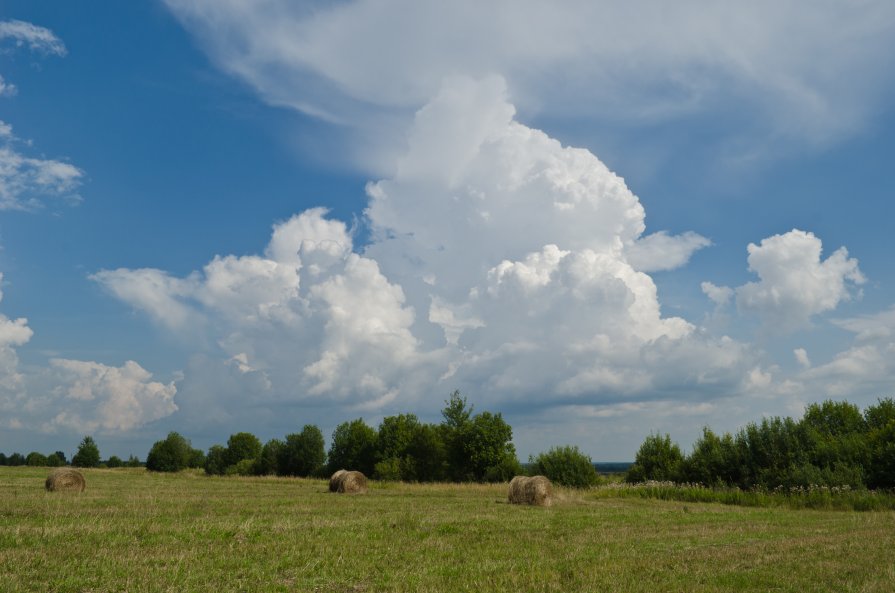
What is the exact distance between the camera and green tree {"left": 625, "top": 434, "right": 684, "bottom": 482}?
51.1 metres

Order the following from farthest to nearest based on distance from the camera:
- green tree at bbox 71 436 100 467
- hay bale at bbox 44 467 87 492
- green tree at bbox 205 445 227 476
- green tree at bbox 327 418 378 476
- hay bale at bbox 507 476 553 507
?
→ green tree at bbox 71 436 100 467 < green tree at bbox 205 445 227 476 < green tree at bbox 327 418 378 476 < hay bale at bbox 44 467 87 492 < hay bale at bbox 507 476 553 507

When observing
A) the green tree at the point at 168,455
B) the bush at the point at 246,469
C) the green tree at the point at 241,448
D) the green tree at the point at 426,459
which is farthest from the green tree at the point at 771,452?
the green tree at the point at 168,455

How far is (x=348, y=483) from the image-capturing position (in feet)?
126

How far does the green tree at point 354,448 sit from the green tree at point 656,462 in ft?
113

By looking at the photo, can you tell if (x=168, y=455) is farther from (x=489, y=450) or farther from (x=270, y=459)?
(x=489, y=450)

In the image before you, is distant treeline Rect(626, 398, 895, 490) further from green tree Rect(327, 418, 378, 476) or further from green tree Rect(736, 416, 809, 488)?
green tree Rect(327, 418, 378, 476)

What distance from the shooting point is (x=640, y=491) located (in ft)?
143

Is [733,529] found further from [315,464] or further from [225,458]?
[225,458]

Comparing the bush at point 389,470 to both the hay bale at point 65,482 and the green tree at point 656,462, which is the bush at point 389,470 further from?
the hay bale at point 65,482

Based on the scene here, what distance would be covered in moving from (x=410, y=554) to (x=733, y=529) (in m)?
12.6

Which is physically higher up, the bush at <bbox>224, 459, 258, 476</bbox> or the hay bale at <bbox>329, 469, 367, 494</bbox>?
the hay bale at <bbox>329, 469, 367, 494</bbox>

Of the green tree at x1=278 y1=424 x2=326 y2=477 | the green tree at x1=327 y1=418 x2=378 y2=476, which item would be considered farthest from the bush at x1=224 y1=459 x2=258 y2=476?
the green tree at x1=327 y1=418 x2=378 y2=476

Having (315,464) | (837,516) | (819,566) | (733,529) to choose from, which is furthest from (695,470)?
(315,464)

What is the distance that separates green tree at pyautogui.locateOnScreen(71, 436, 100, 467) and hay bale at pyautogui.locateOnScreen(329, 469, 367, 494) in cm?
11826
